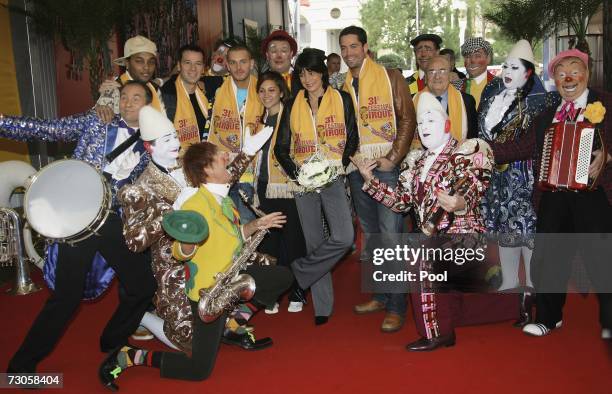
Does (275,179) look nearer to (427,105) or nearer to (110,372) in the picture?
(427,105)

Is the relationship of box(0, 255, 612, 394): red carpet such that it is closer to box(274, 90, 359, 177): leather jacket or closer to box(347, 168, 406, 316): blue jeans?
box(347, 168, 406, 316): blue jeans

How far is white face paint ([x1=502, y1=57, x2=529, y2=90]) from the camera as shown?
454 cm

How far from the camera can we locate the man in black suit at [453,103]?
468 cm

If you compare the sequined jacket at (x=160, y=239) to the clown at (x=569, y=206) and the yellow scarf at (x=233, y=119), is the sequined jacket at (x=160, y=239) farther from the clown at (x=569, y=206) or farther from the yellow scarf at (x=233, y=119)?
the clown at (x=569, y=206)

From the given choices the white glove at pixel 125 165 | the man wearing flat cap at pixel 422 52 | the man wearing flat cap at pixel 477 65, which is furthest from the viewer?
the man wearing flat cap at pixel 422 52

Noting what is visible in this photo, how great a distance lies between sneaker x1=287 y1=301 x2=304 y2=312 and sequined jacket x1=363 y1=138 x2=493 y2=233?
1243mm

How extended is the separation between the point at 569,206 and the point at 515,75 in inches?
44.2

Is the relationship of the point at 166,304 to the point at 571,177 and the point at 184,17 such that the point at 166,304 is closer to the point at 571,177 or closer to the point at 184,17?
the point at 571,177

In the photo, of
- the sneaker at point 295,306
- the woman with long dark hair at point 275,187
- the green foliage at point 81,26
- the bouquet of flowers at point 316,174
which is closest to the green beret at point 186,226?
the bouquet of flowers at point 316,174

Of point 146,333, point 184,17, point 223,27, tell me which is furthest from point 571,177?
point 223,27

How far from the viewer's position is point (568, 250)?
400 cm

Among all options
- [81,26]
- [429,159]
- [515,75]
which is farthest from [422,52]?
[81,26]

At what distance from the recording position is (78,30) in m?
7.40

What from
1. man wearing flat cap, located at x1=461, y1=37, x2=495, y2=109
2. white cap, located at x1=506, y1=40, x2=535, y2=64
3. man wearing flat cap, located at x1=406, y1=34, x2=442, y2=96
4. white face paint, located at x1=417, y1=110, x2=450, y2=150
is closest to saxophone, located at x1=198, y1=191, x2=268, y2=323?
white face paint, located at x1=417, y1=110, x2=450, y2=150
